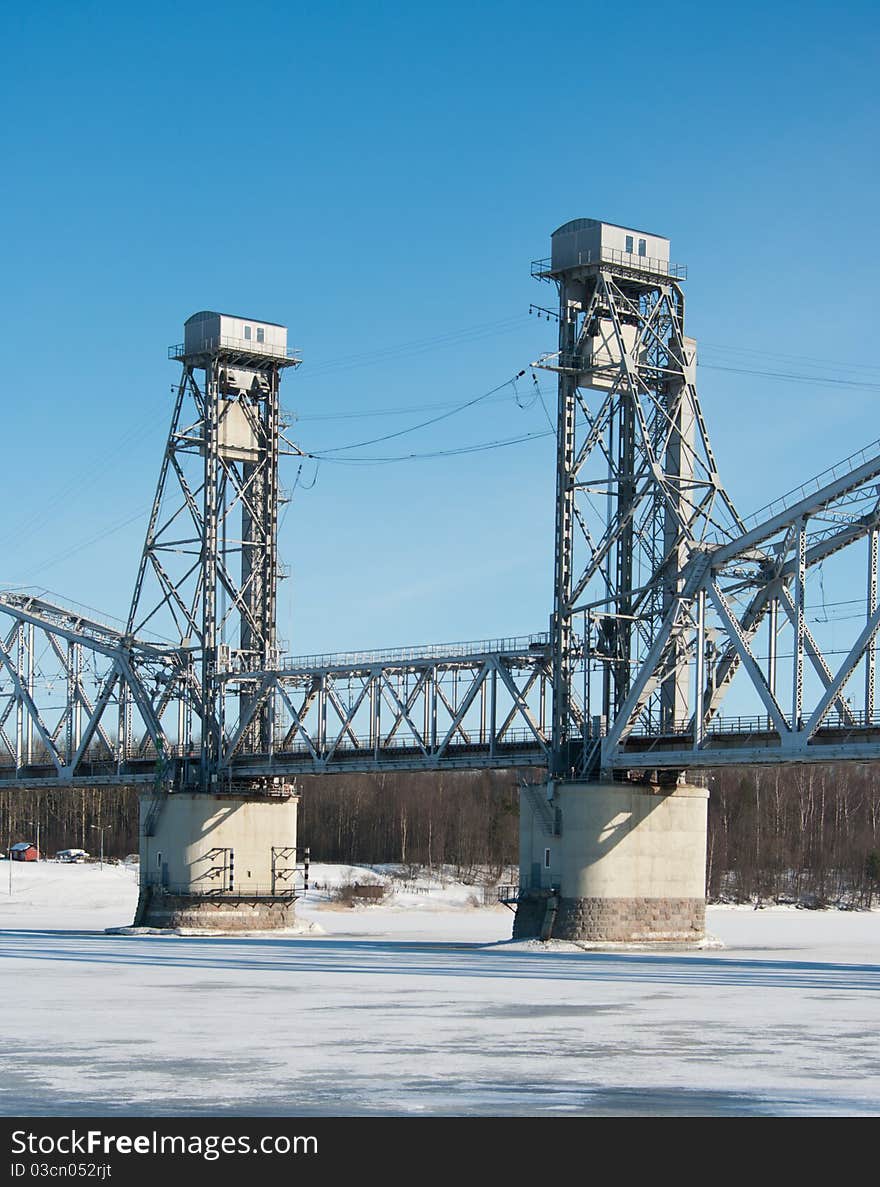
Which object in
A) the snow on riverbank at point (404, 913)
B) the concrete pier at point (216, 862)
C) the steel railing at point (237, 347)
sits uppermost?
the steel railing at point (237, 347)

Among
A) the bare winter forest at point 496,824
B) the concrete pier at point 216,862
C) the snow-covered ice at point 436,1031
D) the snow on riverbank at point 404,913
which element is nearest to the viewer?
the snow-covered ice at point 436,1031

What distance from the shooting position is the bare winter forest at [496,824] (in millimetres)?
140125

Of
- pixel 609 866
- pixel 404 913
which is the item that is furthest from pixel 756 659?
pixel 404 913

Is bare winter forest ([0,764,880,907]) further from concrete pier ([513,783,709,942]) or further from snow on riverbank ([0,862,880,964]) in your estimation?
concrete pier ([513,783,709,942])

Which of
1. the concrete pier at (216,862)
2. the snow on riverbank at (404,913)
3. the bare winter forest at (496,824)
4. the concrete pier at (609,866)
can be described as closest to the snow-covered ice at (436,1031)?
the concrete pier at (609,866)

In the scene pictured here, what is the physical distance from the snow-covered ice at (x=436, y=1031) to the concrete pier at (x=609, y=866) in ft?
8.10

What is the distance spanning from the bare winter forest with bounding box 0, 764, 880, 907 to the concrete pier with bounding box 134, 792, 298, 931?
148 ft

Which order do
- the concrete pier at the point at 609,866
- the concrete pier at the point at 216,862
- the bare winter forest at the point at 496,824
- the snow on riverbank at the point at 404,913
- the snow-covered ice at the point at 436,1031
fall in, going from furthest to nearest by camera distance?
the bare winter forest at the point at 496,824, the concrete pier at the point at 216,862, the snow on riverbank at the point at 404,913, the concrete pier at the point at 609,866, the snow-covered ice at the point at 436,1031

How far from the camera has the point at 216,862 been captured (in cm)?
8681

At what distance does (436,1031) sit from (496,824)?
127 m

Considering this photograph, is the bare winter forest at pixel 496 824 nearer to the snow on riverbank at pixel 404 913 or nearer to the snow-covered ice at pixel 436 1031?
the snow on riverbank at pixel 404 913

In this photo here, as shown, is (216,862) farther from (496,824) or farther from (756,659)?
(496,824)

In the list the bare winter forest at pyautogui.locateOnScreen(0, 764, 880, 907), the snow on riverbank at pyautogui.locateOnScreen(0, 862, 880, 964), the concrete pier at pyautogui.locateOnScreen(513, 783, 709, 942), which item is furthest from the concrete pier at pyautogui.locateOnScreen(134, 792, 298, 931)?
the bare winter forest at pyautogui.locateOnScreen(0, 764, 880, 907)
